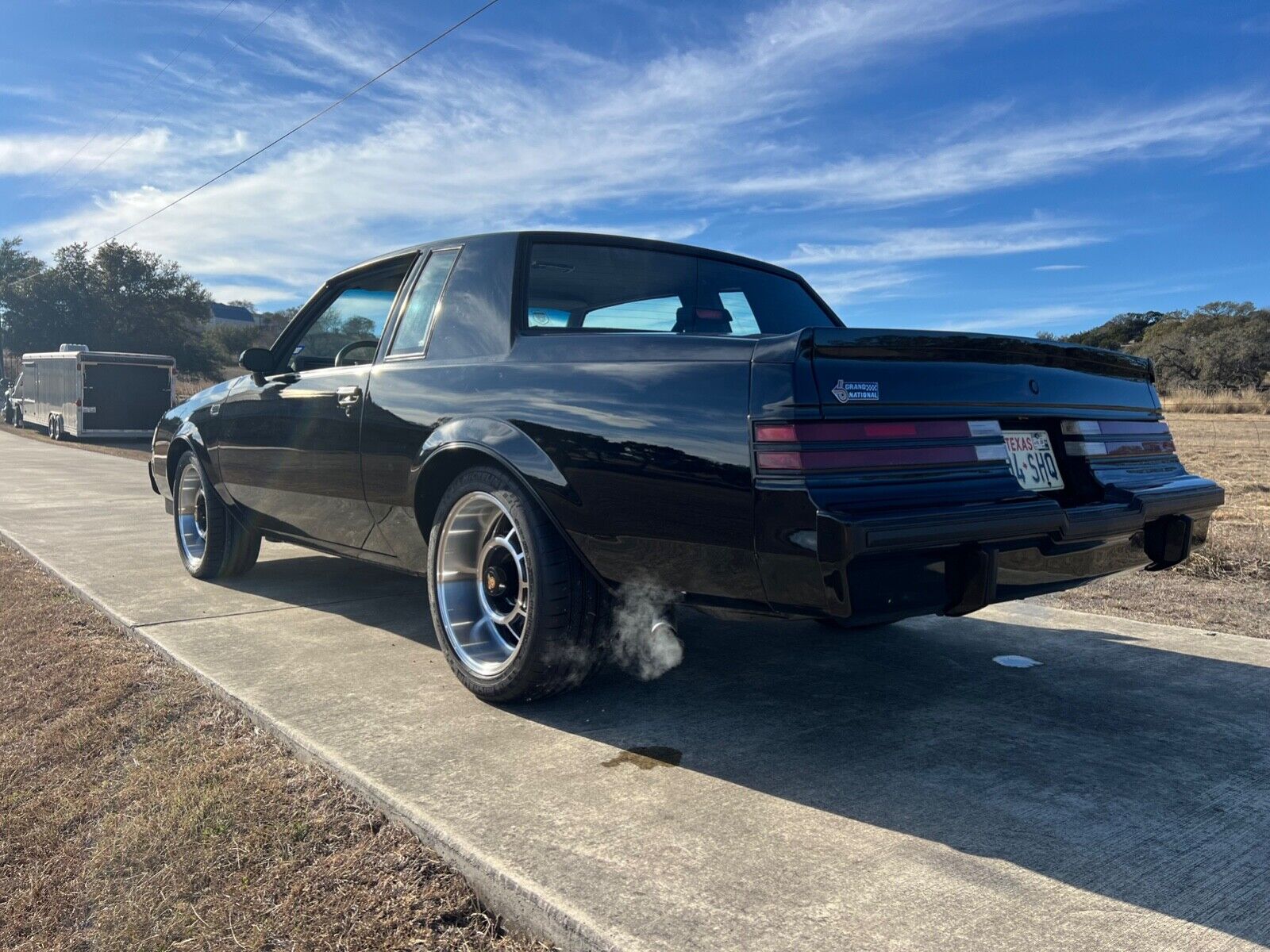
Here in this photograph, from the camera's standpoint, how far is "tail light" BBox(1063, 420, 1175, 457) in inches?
120

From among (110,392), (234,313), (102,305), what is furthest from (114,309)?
(234,313)

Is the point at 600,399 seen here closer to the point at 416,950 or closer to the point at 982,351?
the point at 982,351

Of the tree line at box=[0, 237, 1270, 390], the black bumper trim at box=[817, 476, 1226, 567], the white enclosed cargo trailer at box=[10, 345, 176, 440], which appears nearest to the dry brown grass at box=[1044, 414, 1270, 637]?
the black bumper trim at box=[817, 476, 1226, 567]

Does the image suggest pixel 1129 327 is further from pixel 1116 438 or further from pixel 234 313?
pixel 234 313

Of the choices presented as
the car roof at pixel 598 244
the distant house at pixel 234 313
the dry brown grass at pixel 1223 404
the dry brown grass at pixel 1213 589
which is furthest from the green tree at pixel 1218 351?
the distant house at pixel 234 313

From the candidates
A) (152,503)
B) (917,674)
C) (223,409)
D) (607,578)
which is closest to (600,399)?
(607,578)

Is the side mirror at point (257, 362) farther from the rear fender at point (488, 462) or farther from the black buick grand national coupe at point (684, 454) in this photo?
the rear fender at point (488, 462)

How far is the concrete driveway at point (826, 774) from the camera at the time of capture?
77.9 inches

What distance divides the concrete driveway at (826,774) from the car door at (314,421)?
53 cm

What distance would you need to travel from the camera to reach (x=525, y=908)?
201 cm

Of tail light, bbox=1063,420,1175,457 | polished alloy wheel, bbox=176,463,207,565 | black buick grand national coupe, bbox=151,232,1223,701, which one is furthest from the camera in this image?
polished alloy wheel, bbox=176,463,207,565

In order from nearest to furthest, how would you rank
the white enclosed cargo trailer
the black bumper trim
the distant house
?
the black bumper trim, the white enclosed cargo trailer, the distant house

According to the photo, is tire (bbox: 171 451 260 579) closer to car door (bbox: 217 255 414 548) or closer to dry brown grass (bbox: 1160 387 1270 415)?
car door (bbox: 217 255 414 548)

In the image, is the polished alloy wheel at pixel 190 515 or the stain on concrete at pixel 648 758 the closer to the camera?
the stain on concrete at pixel 648 758
